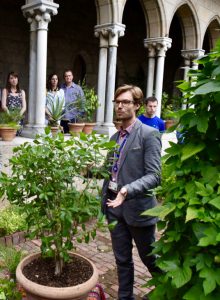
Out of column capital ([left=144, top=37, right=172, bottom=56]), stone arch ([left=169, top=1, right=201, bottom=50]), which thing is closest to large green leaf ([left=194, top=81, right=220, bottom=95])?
column capital ([left=144, top=37, right=172, bottom=56])

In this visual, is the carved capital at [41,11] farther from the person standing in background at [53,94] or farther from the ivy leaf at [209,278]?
the ivy leaf at [209,278]

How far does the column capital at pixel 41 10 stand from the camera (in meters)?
6.05

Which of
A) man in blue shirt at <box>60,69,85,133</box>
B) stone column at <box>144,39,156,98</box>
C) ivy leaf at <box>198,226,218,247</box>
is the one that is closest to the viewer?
ivy leaf at <box>198,226,218,247</box>

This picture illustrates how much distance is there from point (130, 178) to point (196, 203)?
1.14 meters

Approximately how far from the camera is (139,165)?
268 cm

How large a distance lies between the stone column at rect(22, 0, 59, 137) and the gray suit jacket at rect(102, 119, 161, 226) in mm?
3809

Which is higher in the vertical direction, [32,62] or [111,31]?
[111,31]

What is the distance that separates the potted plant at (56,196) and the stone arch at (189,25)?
30.1ft

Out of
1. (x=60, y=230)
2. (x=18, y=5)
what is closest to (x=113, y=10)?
(x=18, y=5)

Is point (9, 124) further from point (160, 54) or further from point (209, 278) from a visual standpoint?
point (160, 54)

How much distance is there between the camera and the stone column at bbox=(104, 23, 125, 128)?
7740 millimetres

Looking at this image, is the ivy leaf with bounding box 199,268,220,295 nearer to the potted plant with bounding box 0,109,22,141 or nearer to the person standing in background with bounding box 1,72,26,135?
the potted plant with bounding box 0,109,22,141

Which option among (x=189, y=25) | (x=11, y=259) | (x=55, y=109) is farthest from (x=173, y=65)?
(x=11, y=259)

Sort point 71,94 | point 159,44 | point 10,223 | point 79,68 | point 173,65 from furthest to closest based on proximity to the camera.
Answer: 1. point 173,65
2. point 79,68
3. point 159,44
4. point 71,94
5. point 10,223
